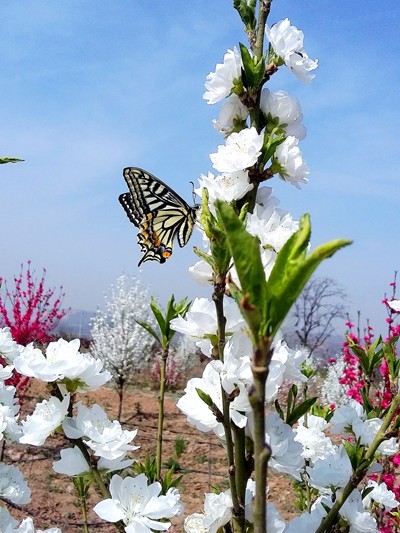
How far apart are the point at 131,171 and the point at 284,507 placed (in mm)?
3707

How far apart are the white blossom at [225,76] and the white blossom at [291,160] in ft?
0.47

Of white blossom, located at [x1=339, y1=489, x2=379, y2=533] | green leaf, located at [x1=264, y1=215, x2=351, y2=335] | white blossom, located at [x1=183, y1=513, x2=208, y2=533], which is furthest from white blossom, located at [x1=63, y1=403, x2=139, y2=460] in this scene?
green leaf, located at [x1=264, y1=215, x2=351, y2=335]

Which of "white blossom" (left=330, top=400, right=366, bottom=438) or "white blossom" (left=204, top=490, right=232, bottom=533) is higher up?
"white blossom" (left=330, top=400, right=366, bottom=438)

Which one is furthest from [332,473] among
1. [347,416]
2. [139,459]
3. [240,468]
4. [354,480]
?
[139,459]

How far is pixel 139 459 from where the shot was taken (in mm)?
6883

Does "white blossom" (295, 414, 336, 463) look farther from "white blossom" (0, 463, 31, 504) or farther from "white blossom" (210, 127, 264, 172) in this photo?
"white blossom" (210, 127, 264, 172)

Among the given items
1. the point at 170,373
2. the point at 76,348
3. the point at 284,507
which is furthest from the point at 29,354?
the point at 170,373

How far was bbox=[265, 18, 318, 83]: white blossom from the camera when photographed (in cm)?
117

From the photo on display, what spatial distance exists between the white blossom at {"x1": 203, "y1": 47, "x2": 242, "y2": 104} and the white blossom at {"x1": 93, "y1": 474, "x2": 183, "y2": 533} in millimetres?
712

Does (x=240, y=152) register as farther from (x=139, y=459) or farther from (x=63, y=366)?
(x=139, y=459)

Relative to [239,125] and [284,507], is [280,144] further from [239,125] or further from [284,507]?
[284,507]

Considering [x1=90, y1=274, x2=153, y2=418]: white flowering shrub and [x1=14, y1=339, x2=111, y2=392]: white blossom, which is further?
[x1=90, y1=274, x2=153, y2=418]: white flowering shrub

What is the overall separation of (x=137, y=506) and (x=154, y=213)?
2.43 m

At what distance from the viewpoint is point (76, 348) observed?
115 centimetres
